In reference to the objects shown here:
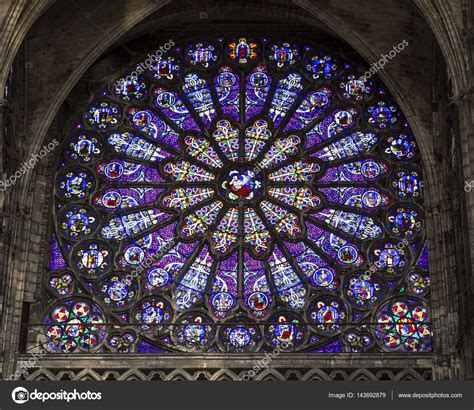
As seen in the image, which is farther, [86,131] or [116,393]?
[86,131]

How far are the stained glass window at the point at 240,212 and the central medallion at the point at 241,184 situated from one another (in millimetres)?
22

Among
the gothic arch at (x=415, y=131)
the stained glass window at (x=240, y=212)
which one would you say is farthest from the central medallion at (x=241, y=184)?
the gothic arch at (x=415, y=131)

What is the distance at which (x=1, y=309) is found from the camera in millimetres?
18125

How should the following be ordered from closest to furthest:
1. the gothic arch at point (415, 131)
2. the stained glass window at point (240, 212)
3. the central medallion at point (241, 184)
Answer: the stained glass window at point (240, 212) → the gothic arch at point (415, 131) → the central medallion at point (241, 184)

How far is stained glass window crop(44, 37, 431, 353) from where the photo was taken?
61.7ft

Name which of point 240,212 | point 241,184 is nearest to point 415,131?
point 241,184

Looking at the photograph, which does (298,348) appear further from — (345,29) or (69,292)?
(345,29)

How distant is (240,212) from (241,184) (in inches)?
20.8

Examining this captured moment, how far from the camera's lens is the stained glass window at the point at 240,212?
18.8 metres

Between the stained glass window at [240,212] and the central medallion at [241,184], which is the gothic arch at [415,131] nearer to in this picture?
the stained glass window at [240,212]

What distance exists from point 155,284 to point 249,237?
5.33 ft

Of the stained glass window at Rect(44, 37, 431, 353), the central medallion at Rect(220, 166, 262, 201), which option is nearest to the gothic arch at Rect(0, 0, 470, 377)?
the stained glass window at Rect(44, 37, 431, 353)

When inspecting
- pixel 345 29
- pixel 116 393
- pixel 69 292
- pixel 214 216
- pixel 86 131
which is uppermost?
pixel 345 29

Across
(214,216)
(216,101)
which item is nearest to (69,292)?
(214,216)
